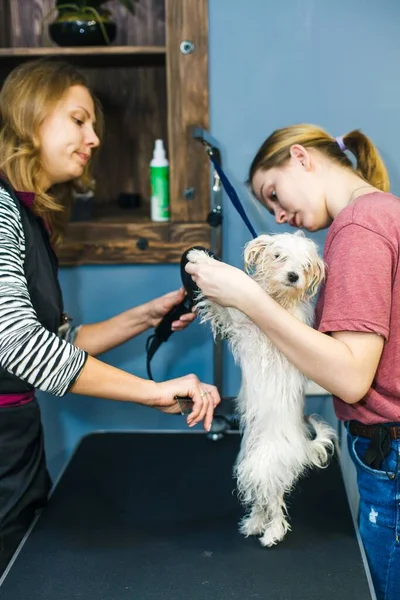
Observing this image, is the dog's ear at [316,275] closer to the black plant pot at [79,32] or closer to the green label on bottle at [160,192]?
the green label on bottle at [160,192]

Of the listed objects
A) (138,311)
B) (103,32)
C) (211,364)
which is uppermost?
(103,32)

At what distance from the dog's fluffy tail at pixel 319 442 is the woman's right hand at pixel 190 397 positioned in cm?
21

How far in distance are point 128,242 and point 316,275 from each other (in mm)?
781

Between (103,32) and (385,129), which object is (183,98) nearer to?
(103,32)

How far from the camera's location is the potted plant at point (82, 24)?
5.76 feet

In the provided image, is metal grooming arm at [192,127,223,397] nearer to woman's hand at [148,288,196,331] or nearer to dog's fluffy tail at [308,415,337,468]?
woman's hand at [148,288,196,331]

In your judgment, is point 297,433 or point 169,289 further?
point 169,289

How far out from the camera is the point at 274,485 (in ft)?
4.06

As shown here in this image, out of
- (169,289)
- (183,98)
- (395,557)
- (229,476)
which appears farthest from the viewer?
(169,289)

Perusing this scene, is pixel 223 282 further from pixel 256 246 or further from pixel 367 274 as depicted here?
pixel 367 274

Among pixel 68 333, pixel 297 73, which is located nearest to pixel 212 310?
pixel 68 333

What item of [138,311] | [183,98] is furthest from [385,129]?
[138,311]

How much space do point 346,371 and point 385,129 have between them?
35.8 inches

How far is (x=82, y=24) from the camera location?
1.75 metres
